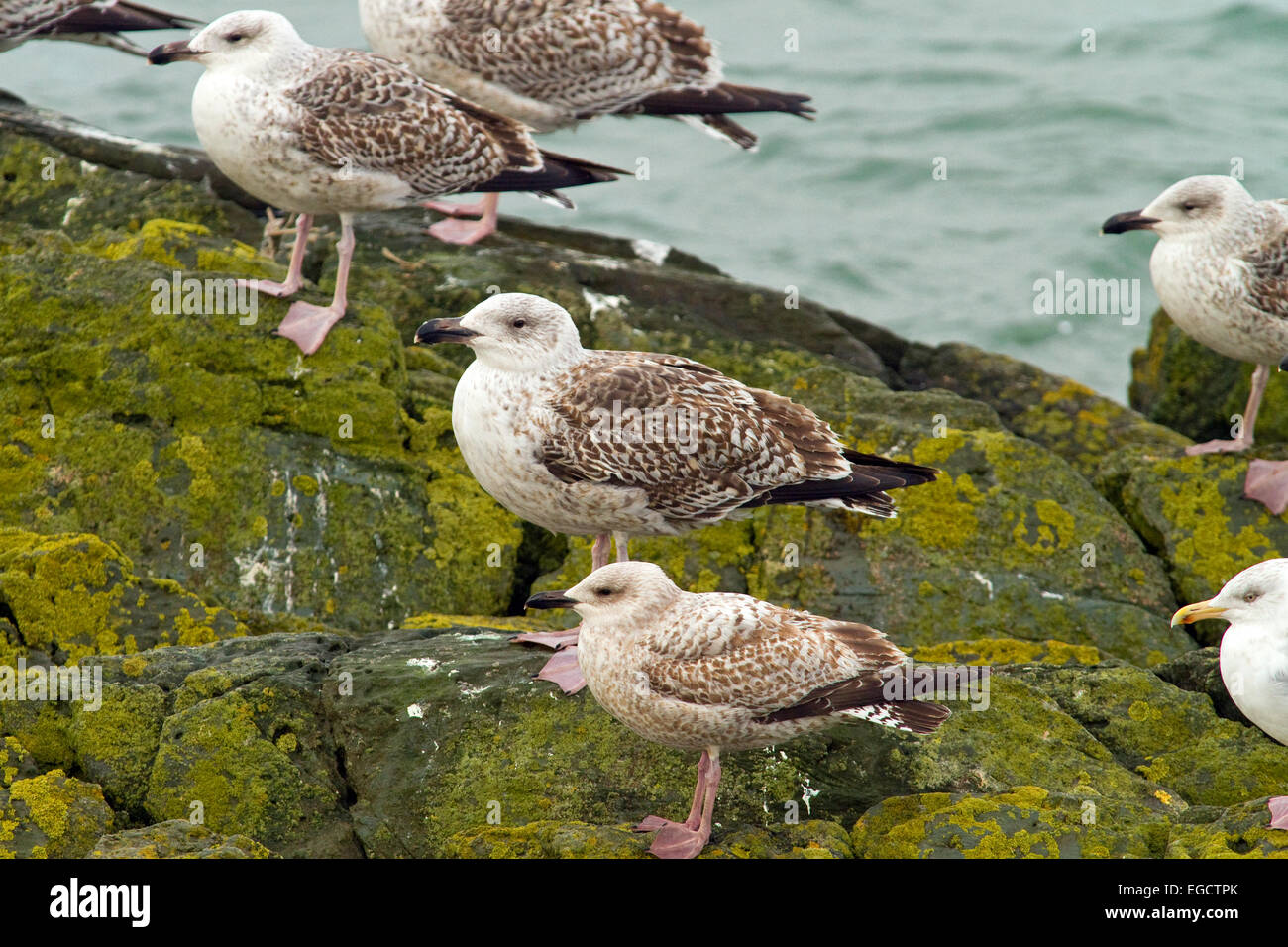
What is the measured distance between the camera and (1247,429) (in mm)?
9242

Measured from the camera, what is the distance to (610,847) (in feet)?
17.3

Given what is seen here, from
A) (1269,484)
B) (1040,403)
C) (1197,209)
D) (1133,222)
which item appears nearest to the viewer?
(1269,484)

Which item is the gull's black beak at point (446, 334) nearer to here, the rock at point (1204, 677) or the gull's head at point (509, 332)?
the gull's head at point (509, 332)

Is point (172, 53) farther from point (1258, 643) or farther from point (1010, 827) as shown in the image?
point (1258, 643)

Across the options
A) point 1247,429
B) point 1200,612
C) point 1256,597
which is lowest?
point 1247,429

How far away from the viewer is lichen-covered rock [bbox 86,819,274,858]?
4898 mm

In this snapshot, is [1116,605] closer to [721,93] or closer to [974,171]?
[721,93]

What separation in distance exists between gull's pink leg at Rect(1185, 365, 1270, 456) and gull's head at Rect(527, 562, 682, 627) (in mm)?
4635

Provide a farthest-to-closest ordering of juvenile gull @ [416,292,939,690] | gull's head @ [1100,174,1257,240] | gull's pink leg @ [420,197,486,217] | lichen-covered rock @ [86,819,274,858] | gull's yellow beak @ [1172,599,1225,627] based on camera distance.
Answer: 1. gull's pink leg @ [420,197,486,217]
2. gull's head @ [1100,174,1257,240]
3. juvenile gull @ [416,292,939,690]
4. gull's yellow beak @ [1172,599,1225,627]
5. lichen-covered rock @ [86,819,274,858]

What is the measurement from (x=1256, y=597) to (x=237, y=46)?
6231mm

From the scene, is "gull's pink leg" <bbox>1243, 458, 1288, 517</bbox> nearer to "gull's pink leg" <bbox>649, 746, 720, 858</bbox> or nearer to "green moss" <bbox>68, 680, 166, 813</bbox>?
"gull's pink leg" <bbox>649, 746, 720, 858</bbox>

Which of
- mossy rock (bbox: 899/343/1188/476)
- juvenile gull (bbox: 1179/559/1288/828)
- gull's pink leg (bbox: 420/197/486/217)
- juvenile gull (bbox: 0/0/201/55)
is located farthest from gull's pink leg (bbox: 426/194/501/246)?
juvenile gull (bbox: 1179/559/1288/828)

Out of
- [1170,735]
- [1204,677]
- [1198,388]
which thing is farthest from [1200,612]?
[1198,388]

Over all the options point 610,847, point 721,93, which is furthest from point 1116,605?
point 721,93
